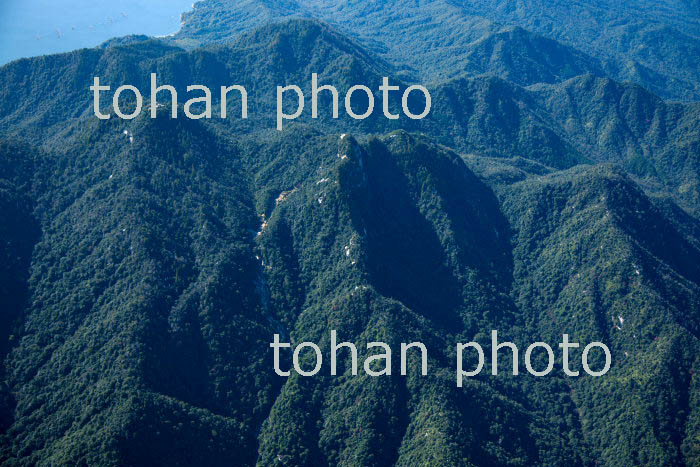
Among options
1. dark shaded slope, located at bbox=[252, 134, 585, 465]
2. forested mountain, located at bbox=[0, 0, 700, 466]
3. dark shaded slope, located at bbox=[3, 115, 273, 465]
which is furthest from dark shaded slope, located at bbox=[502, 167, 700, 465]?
dark shaded slope, located at bbox=[3, 115, 273, 465]

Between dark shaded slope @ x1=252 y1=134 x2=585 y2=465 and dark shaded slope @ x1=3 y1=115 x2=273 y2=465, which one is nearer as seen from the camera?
dark shaded slope @ x1=3 y1=115 x2=273 y2=465

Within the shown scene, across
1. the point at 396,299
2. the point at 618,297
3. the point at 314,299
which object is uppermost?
the point at 314,299

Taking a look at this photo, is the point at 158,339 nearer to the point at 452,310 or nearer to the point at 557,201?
the point at 452,310

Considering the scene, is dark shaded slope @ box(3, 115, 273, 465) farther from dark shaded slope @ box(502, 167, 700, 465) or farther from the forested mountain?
dark shaded slope @ box(502, 167, 700, 465)

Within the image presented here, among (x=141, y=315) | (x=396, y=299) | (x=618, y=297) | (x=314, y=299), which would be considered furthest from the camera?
(x=618, y=297)

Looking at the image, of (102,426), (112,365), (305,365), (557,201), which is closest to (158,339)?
(112,365)

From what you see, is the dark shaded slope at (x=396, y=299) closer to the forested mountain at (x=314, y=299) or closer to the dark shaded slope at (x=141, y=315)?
the forested mountain at (x=314, y=299)

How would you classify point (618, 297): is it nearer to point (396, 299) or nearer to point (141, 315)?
point (396, 299)

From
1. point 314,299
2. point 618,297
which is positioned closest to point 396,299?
point 314,299

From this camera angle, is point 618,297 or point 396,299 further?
point 618,297
